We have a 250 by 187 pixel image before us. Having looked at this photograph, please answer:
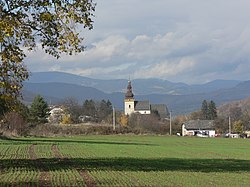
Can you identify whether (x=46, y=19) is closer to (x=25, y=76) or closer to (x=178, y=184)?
(x=25, y=76)

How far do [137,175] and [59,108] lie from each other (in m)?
168

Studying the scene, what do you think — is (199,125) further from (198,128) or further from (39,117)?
(39,117)

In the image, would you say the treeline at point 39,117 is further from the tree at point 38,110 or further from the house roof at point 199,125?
the house roof at point 199,125

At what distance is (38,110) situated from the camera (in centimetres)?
14012

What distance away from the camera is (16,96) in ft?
79.8

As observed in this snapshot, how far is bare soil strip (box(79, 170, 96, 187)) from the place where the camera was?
70.6 ft

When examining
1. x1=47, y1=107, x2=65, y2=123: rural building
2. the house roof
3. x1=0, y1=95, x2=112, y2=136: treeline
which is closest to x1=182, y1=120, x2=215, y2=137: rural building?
the house roof

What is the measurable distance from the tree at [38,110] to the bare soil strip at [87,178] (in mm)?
112308

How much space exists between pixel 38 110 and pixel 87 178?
388ft

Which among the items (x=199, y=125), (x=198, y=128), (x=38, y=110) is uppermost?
(x=38, y=110)

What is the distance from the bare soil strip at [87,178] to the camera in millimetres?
21531

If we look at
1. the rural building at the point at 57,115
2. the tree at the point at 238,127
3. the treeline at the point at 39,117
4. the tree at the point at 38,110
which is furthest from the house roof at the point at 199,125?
the tree at the point at 38,110

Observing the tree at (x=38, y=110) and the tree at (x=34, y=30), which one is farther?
the tree at (x=38, y=110)

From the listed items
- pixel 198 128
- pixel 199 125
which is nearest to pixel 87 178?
pixel 198 128
